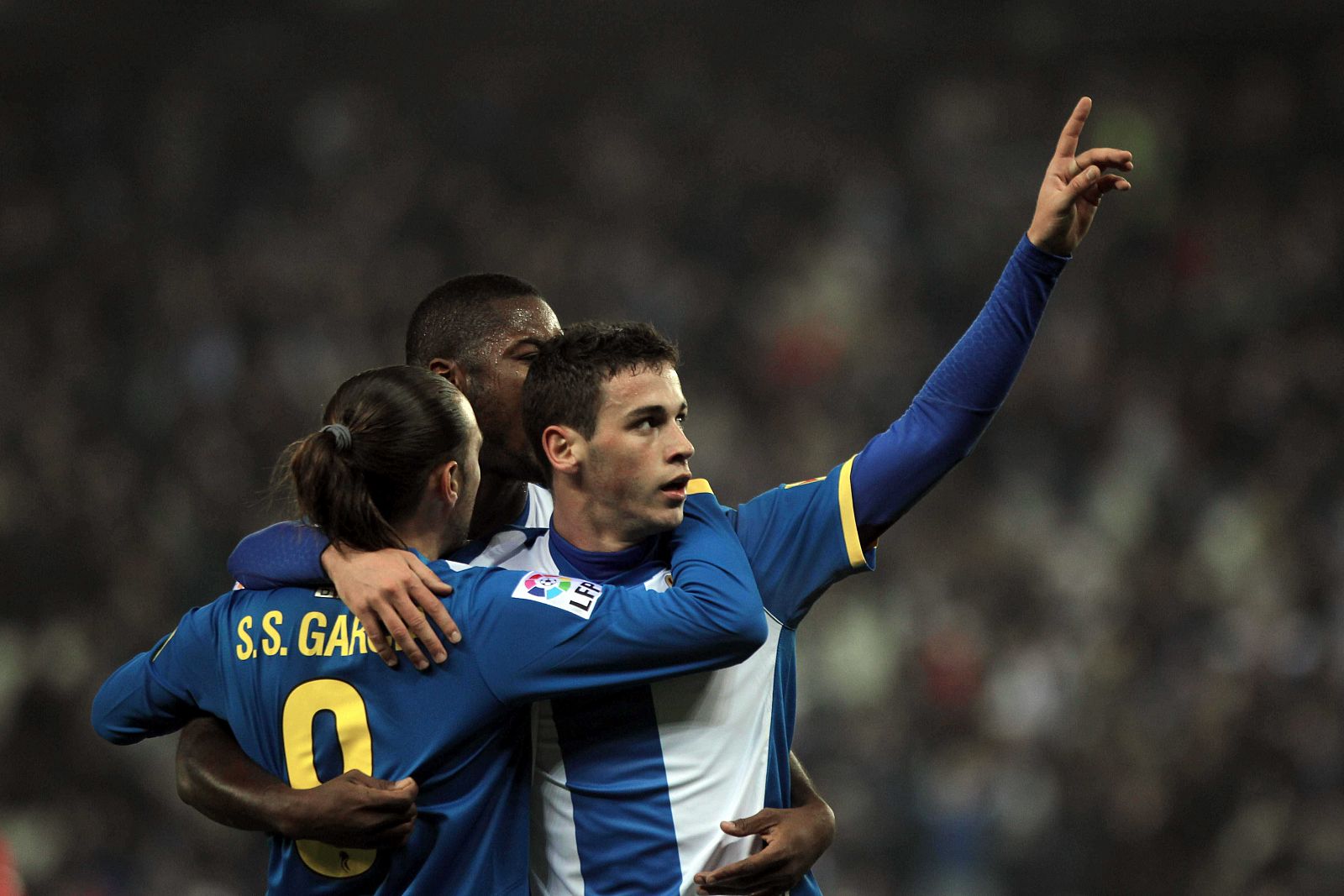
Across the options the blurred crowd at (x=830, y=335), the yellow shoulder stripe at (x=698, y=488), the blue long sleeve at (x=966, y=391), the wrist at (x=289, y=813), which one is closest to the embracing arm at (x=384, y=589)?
the wrist at (x=289, y=813)

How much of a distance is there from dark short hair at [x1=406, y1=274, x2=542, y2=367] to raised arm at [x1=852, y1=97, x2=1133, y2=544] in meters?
1.06

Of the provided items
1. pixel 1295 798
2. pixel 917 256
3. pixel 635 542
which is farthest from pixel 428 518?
pixel 917 256

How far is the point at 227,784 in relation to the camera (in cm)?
222

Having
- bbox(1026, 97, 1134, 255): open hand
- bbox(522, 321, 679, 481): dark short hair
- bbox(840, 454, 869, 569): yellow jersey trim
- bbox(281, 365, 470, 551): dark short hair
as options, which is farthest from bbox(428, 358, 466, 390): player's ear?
bbox(1026, 97, 1134, 255): open hand

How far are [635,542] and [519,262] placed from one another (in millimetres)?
6949

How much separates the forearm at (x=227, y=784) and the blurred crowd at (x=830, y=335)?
4.98m

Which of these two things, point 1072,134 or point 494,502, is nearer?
point 1072,134

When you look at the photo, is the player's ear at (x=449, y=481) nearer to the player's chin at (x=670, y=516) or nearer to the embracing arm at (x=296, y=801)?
the player's chin at (x=670, y=516)

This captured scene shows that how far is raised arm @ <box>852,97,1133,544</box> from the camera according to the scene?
2209 mm

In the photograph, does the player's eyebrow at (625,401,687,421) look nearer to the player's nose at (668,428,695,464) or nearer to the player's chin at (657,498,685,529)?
the player's nose at (668,428,695,464)

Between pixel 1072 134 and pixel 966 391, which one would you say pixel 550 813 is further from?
pixel 1072 134

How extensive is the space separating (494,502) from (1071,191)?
51.6 inches

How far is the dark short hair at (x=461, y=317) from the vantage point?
2980mm

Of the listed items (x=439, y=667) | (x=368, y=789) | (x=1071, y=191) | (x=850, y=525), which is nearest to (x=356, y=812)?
(x=368, y=789)
